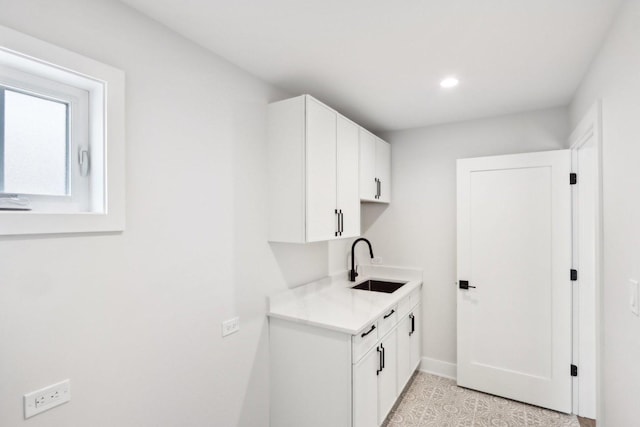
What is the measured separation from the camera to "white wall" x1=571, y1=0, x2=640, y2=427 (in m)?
1.32

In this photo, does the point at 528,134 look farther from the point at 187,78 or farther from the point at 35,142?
the point at 35,142

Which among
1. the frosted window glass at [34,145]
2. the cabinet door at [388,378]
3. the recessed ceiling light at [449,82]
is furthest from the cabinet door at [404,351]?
the frosted window glass at [34,145]

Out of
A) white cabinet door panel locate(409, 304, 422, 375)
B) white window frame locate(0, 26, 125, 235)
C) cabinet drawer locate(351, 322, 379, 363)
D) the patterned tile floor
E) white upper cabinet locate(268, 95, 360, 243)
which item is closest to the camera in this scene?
white window frame locate(0, 26, 125, 235)

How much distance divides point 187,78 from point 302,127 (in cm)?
72

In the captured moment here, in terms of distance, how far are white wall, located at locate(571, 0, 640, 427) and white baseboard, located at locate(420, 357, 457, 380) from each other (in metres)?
1.52

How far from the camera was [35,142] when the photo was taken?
1.25 meters

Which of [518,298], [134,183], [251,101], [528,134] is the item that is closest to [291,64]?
[251,101]

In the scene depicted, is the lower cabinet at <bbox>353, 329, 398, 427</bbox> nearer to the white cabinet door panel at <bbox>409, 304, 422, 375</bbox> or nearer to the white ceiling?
the white cabinet door panel at <bbox>409, 304, 422, 375</bbox>

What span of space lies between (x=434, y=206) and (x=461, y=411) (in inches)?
70.9

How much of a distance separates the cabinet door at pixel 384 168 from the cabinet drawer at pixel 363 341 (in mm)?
1433

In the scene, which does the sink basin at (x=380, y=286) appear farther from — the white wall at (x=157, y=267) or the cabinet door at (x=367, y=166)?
the white wall at (x=157, y=267)

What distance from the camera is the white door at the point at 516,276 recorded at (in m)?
2.64

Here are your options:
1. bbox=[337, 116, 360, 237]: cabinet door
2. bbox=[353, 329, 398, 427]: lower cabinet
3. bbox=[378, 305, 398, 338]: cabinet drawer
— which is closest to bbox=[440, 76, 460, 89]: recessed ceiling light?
bbox=[337, 116, 360, 237]: cabinet door

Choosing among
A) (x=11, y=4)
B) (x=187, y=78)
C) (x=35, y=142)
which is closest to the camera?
(x=11, y=4)
